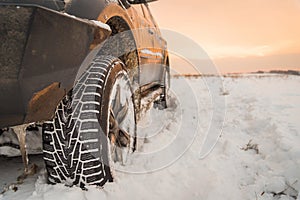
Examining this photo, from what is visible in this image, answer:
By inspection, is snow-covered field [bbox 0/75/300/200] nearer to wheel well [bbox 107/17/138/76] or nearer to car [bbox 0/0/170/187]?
car [bbox 0/0/170/187]

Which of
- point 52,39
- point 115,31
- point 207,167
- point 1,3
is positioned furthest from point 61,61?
point 207,167

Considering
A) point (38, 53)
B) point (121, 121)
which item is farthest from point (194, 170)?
point (38, 53)

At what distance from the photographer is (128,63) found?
2537 mm

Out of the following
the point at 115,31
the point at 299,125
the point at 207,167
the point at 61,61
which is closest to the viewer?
the point at 61,61

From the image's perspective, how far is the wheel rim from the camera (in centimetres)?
178

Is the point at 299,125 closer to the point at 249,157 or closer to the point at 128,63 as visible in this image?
the point at 249,157

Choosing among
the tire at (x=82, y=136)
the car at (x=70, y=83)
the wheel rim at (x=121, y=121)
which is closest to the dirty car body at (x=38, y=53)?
the car at (x=70, y=83)

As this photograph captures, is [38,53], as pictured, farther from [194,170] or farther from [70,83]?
[194,170]

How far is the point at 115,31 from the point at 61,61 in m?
1.11

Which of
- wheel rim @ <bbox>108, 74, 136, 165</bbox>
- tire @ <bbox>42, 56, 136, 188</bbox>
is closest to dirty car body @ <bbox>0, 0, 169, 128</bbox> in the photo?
tire @ <bbox>42, 56, 136, 188</bbox>

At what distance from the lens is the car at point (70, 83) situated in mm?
928

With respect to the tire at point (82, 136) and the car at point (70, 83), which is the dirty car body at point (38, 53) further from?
the tire at point (82, 136)

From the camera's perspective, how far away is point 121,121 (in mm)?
1962

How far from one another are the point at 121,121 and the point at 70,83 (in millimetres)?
798
